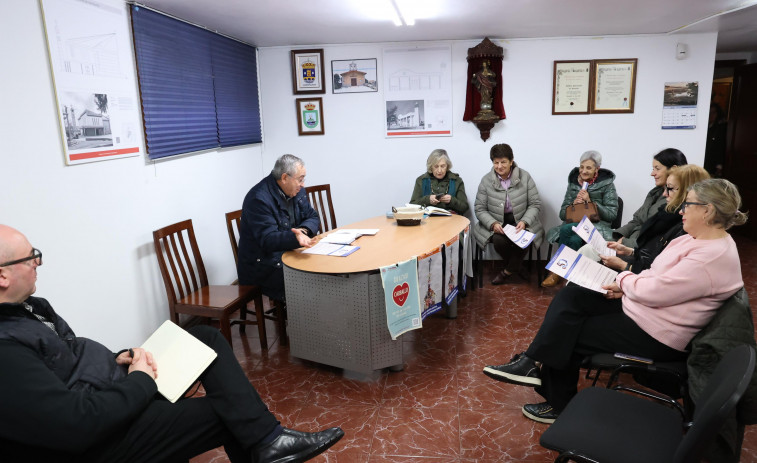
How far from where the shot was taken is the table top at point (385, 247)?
2934mm

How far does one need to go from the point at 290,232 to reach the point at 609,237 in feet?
9.27

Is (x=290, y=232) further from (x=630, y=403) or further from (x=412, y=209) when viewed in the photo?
(x=630, y=403)

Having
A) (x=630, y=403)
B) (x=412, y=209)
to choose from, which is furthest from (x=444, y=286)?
(x=630, y=403)

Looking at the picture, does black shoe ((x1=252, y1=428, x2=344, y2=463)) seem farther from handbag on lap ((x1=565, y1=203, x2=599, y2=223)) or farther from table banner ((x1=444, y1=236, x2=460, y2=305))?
handbag on lap ((x1=565, y1=203, x2=599, y2=223))

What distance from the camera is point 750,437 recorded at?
243 cm

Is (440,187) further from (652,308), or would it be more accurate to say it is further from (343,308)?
(652,308)

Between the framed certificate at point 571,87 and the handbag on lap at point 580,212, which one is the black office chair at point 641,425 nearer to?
the handbag on lap at point 580,212

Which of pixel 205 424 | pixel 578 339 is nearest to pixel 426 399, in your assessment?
pixel 578 339

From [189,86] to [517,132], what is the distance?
10.8 ft

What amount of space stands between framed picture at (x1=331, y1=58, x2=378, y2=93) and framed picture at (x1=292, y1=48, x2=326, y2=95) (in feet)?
0.44

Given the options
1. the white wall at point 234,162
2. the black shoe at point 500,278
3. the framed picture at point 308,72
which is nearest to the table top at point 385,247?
the black shoe at point 500,278

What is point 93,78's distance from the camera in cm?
286

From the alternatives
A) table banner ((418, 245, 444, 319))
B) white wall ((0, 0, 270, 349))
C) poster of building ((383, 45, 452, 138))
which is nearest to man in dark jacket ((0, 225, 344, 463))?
white wall ((0, 0, 270, 349))

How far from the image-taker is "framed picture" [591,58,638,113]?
5020 millimetres
